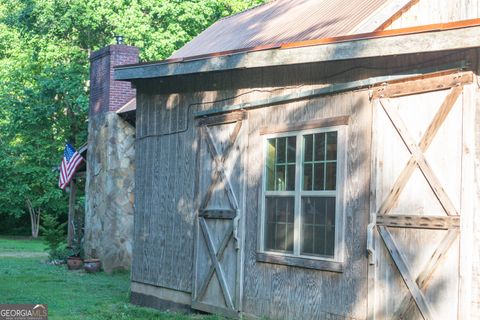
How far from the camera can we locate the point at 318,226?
988 centimetres

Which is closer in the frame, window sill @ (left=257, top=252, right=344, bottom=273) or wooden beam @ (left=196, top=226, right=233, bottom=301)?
window sill @ (left=257, top=252, right=344, bottom=273)

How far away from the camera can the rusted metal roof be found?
10773mm

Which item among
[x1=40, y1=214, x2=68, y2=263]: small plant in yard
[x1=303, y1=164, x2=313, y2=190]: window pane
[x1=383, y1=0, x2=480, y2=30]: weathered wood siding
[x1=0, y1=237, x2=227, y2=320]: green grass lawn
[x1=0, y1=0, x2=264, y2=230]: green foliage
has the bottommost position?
[x1=0, y1=237, x2=227, y2=320]: green grass lawn

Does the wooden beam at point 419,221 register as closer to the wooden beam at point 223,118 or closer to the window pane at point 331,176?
the window pane at point 331,176

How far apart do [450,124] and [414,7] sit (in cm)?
259

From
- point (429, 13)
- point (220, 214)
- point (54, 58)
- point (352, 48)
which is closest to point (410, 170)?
point (352, 48)

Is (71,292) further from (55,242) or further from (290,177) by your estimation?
(55,242)

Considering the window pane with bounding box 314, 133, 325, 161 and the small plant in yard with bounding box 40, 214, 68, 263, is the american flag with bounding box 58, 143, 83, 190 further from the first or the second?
the window pane with bounding box 314, 133, 325, 161

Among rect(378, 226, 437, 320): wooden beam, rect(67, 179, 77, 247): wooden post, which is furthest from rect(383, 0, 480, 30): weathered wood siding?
rect(67, 179, 77, 247): wooden post

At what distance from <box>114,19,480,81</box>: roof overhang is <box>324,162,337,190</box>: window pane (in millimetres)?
1288

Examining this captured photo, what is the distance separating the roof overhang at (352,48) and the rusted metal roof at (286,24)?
39 centimetres

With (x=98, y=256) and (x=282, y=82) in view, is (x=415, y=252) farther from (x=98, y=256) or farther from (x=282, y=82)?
(x=98, y=256)

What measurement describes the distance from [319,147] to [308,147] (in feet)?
0.65

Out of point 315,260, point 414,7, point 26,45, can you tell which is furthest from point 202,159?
point 26,45
